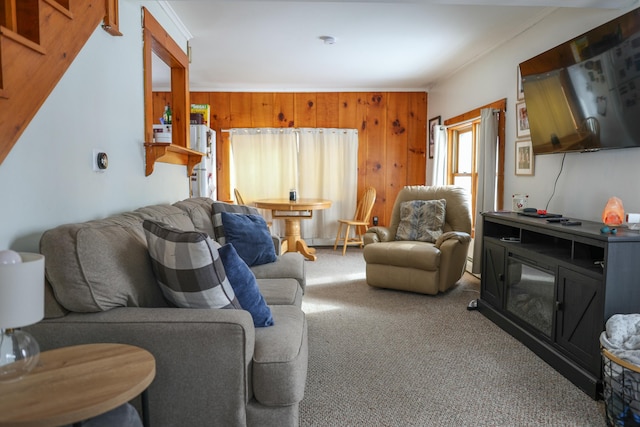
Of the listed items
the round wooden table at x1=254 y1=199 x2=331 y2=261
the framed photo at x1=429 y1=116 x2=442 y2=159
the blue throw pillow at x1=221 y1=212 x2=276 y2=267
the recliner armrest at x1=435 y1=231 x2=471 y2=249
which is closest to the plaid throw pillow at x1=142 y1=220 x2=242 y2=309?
the blue throw pillow at x1=221 y1=212 x2=276 y2=267

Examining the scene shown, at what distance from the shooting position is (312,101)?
255 inches

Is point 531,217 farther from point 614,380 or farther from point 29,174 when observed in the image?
point 29,174

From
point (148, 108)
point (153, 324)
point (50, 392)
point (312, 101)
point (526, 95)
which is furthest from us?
point (312, 101)

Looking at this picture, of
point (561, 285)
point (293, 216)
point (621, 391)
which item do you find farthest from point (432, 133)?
point (621, 391)

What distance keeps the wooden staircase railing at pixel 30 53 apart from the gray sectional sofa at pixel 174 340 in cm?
41

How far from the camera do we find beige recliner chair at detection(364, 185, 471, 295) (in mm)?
3883

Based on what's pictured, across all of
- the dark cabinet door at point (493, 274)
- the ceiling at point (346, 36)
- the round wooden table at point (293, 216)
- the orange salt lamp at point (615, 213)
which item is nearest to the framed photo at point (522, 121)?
the ceiling at point (346, 36)

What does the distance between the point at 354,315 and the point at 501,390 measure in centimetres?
136

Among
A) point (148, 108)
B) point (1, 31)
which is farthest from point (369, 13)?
point (1, 31)

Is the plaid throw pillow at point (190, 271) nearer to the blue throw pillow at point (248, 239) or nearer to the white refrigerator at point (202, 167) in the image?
the blue throw pillow at point (248, 239)

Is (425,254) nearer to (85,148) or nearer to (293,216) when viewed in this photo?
(293,216)

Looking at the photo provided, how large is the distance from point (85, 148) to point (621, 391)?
2.59m

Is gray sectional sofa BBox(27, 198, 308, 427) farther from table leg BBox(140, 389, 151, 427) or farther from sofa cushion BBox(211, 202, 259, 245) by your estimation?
sofa cushion BBox(211, 202, 259, 245)

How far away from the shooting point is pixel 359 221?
632cm
